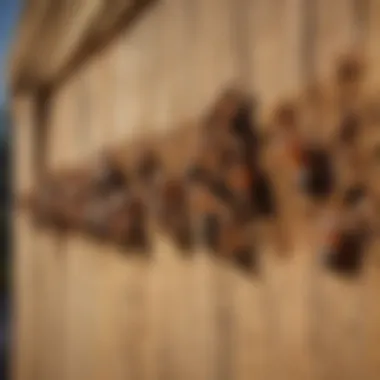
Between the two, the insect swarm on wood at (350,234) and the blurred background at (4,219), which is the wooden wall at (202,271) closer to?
the insect swarm on wood at (350,234)

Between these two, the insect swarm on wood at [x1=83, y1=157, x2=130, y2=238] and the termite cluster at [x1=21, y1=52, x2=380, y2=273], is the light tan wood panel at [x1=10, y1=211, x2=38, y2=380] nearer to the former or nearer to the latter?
the insect swarm on wood at [x1=83, y1=157, x2=130, y2=238]

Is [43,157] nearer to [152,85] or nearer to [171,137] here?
[152,85]

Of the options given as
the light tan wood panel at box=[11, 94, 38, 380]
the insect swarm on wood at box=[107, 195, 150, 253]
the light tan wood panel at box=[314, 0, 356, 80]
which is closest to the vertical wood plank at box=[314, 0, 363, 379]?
the light tan wood panel at box=[314, 0, 356, 80]

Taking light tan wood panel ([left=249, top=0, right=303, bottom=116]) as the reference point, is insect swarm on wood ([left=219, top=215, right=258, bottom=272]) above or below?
below

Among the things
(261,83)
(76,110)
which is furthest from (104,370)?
(261,83)

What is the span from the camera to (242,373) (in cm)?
69

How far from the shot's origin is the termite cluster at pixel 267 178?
0.48 metres

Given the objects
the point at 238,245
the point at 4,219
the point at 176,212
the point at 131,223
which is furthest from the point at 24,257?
the point at 238,245

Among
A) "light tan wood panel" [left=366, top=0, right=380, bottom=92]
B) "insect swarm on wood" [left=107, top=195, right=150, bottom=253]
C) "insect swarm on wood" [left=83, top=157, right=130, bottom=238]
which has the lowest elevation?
"insect swarm on wood" [left=107, top=195, right=150, bottom=253]

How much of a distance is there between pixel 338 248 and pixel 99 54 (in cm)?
81

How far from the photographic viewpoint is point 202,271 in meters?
0.77

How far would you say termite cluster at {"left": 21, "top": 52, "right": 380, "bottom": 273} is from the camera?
1.58ft

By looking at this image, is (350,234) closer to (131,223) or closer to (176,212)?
(176,212)

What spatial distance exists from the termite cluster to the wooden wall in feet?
0.06
